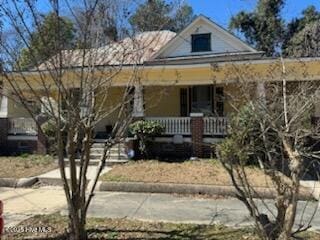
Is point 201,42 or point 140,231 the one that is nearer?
point 140,231

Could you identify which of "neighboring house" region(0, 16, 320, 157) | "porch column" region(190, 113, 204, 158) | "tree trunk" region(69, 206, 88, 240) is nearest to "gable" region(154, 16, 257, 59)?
"neighboring house" region(0, 16, 320, 157)

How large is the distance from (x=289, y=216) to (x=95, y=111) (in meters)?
3.08

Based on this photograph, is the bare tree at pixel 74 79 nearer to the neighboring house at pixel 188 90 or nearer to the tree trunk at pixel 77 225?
the tree trunk at pixel 77 225

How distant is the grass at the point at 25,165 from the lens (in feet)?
42.2

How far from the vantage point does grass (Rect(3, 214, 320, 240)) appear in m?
6.47

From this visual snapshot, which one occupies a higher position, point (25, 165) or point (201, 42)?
point (201, 42)

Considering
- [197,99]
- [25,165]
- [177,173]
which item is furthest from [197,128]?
[25,165]

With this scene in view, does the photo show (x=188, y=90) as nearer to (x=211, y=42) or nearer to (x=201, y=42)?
(x=201, y=42)

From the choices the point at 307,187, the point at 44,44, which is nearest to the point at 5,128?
the point at 307,187

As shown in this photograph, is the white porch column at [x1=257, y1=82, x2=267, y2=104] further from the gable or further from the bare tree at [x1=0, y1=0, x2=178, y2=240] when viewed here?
the gable

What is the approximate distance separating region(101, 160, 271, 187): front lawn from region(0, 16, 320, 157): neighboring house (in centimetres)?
89

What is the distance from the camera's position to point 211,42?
2027 cm

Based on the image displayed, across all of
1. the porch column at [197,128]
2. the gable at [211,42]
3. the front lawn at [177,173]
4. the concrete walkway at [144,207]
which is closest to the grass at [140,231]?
the concrete walkway at [144,207]

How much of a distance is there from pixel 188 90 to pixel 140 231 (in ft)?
45.1
